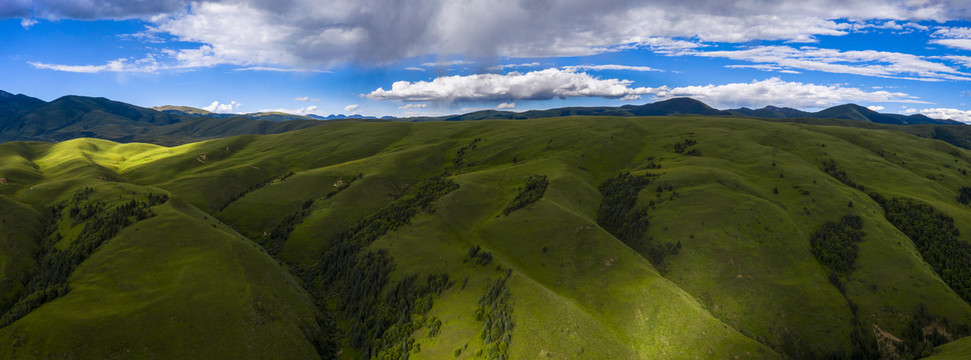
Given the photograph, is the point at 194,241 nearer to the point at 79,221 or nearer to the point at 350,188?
the point at 79,221

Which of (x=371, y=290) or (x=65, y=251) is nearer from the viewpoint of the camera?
(x=65, y=251)

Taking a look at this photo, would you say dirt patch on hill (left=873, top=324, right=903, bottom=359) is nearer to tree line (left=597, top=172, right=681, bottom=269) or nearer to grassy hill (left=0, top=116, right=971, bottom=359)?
grassy hill (left=0, top=116, right=971, bottom=359)

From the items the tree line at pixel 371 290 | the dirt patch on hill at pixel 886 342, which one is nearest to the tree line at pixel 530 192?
the tree line at pixel 371 290

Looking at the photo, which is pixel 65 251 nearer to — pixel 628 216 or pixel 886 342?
pixel 628 216

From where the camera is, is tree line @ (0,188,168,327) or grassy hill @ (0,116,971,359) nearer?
grassy hill @ (0,116,971,359)

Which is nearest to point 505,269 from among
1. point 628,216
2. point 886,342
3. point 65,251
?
point 628,216

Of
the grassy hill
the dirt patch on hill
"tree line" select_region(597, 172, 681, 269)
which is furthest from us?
"tree line" select_region(597, 172, 681, 269)

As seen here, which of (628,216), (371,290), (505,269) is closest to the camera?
(505,269)

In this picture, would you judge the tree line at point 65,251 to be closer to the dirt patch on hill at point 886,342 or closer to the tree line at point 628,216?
the tree line at point 628,216

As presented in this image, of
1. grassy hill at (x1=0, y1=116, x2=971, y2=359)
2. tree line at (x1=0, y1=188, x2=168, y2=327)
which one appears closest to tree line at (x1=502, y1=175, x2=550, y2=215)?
grassy hill at (x1=0, y1=116, x2=971, y2=359)
